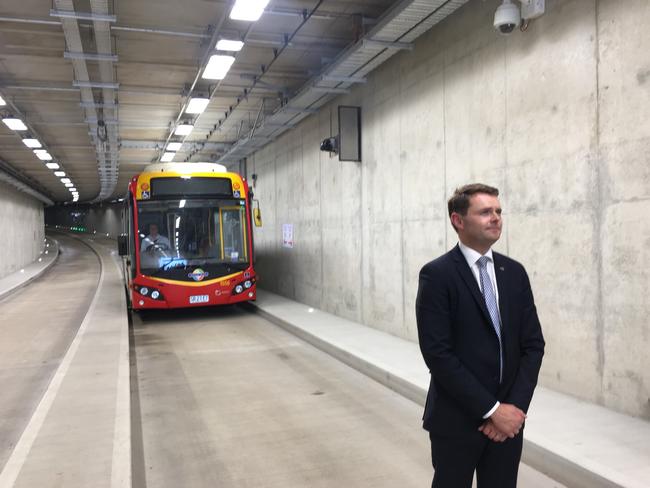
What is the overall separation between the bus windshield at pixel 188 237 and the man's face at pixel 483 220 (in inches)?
362

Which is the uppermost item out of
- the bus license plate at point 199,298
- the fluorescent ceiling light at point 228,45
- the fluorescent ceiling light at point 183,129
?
the fluorescent ceiling light at point 228,45

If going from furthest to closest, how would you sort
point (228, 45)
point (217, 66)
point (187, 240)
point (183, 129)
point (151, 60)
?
point (183, 129)
point (187, 240)
point (151, 60)
point (217, 66)
point (228, 45)

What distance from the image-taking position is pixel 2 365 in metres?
7.66

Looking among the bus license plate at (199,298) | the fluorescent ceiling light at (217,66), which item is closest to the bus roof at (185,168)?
the bus license plate at (199,298)

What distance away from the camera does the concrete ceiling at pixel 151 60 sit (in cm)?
705

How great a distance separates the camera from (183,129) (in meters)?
13.9

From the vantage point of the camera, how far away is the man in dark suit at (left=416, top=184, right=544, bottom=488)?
2303 mm

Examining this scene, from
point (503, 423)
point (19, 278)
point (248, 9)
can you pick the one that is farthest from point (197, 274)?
point (19, 278)

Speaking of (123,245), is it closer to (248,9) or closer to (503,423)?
(248,9)

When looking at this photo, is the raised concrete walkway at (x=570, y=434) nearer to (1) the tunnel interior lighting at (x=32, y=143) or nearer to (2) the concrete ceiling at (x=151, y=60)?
(2) the concrete ceiling at (x=151, y=60)

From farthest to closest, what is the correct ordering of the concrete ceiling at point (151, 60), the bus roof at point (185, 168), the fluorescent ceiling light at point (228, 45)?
the bus roof at point (185, 168) < the fluorescent ceiling light at point (228, 45) < the concrete ceiling at point (151, 60)

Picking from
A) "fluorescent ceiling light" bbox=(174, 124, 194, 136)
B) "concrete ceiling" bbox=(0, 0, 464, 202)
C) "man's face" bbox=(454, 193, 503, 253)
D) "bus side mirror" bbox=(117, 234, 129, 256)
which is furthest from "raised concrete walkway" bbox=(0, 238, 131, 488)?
"fluorescent ceiling light" bbox=(174, 124, 194, 136)

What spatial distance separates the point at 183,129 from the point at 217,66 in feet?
18.5

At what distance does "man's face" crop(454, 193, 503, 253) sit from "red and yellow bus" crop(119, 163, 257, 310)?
9186 mm
